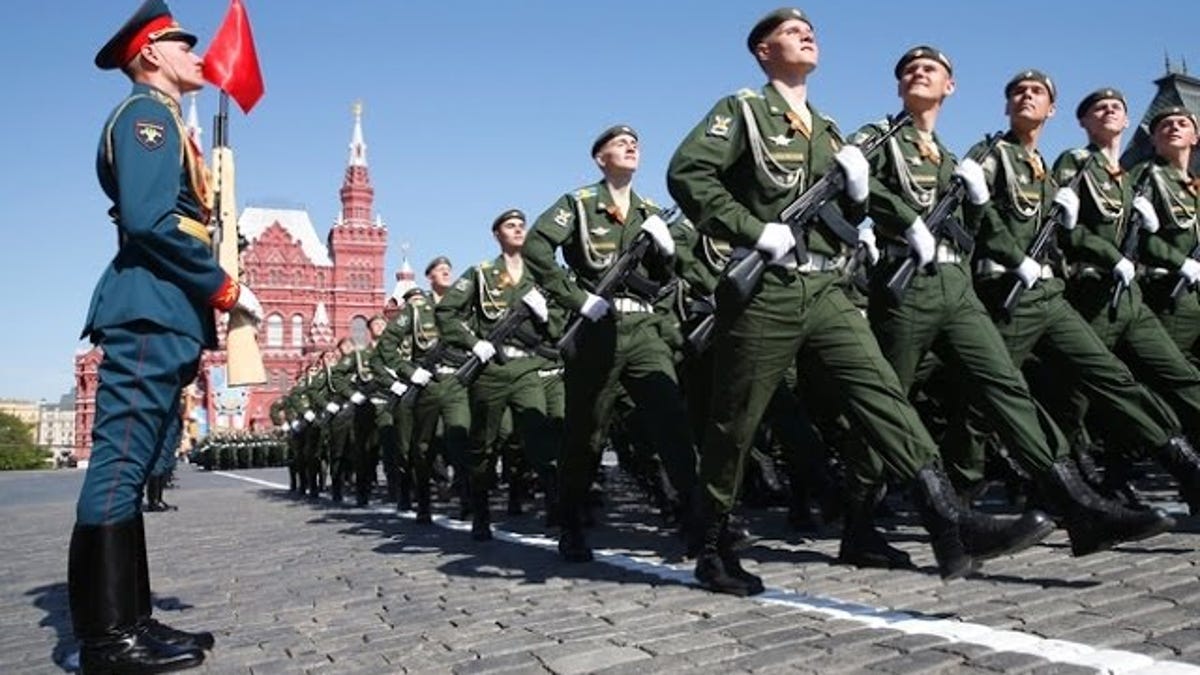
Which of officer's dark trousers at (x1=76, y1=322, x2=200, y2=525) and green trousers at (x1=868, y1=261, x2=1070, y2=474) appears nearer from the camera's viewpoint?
officer's dark trousers at (x1=76, y1=322, x2=200, y2=525)

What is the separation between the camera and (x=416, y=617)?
4.13 metres

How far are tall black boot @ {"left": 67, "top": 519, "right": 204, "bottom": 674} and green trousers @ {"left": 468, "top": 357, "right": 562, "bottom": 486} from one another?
12.8ft

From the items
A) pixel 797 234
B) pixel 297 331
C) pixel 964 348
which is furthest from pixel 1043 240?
pixel 297 331

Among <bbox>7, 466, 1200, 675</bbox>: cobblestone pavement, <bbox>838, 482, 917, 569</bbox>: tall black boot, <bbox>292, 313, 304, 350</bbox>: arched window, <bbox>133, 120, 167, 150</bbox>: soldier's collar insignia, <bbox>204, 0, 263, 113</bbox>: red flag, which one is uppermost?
<bbox>292, 313, 304, 350</bbox>: arched window

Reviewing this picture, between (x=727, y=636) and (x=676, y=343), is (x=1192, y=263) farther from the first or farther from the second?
(x=727, y=636)

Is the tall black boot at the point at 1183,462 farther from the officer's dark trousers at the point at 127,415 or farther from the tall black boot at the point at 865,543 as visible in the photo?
the officer's dark trousers at the point at 127,415

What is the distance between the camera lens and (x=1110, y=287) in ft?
Result: 18.9

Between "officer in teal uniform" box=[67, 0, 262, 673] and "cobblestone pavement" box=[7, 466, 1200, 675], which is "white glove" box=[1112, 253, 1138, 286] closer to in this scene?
"cobblestone pavement" box=[7, 466, 1200, 675]

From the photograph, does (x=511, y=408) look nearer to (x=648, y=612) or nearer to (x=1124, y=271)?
(x=648, y=612)

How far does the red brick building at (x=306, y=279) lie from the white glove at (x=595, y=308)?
82.7m

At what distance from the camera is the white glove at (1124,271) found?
564 centimetres

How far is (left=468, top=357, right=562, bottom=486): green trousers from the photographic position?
7.19 meters

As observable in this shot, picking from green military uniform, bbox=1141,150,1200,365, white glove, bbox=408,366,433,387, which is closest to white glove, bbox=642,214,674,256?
green military uniform, bbox=1141,150,1200,365

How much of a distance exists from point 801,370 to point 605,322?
1.44 meters
